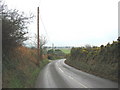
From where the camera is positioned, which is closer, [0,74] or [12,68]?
[0,74]

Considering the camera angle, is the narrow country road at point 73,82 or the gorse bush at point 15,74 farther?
the narrow country road at point 73,82

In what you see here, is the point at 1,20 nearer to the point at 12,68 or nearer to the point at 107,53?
the point at 12,68

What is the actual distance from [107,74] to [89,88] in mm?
6402

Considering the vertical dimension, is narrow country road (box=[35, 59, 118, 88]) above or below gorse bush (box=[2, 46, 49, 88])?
below

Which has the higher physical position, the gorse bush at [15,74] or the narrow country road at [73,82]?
the gorse bush at [15,74]

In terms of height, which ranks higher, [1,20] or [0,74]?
[1,20]

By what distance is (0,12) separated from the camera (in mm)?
12039

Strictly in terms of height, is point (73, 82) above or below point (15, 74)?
below

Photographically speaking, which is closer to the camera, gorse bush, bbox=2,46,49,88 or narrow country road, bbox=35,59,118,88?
gorse bush, bbox=2,46,49,88

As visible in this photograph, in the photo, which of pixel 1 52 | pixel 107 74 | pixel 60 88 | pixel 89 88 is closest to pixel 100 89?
pixel 89 88

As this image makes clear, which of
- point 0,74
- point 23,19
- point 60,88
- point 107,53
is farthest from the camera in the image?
point 107,53

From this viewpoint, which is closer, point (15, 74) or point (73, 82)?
point (15, 74)

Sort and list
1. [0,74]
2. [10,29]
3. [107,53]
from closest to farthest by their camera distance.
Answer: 1. [0,74]
2. [10,29]
3. [107,53]

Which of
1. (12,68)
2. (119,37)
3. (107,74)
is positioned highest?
(119,37)
